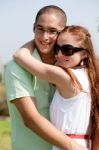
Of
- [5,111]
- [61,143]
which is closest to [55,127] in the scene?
[61,143]

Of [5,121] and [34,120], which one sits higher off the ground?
[34,120]

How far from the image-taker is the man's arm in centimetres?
→ 348

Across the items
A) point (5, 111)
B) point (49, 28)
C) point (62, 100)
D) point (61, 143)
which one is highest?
point (49, 28)

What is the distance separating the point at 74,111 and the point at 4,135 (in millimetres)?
11274

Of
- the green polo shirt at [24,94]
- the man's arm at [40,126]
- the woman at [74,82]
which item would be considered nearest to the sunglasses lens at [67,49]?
the woman at [74,82]

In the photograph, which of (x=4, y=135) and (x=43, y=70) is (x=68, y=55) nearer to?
(x=43, y=70)

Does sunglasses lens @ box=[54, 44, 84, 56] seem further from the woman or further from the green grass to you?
the green grass

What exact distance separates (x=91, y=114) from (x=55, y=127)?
0.26 m

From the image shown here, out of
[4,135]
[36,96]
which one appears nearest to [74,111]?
[36,96]

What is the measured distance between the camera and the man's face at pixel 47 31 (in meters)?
3.65

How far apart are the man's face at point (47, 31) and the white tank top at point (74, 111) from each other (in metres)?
0.26

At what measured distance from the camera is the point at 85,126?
11.7 feet

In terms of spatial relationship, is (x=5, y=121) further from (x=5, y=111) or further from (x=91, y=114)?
(x=91, y=114)

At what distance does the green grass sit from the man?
8102 millimetres
